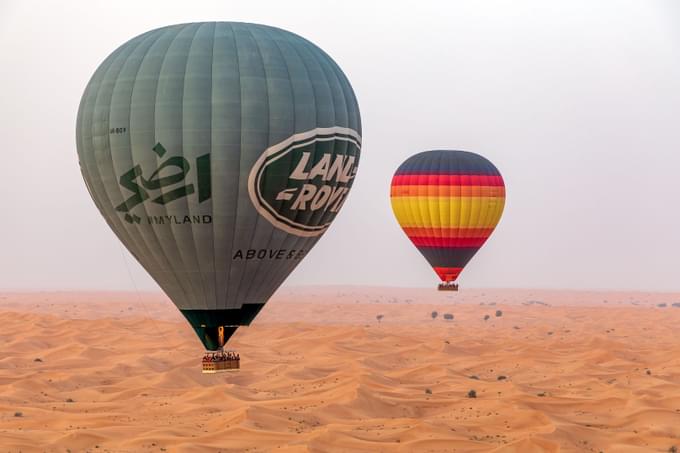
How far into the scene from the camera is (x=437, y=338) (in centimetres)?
9850

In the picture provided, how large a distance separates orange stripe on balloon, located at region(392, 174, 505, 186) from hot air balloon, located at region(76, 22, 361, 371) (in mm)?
28153

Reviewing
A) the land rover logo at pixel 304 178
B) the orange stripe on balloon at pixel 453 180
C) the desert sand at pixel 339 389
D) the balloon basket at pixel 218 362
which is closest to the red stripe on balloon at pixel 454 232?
the orange stripe on balloon at pixel 453 180

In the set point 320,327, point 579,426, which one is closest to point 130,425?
point 579,426

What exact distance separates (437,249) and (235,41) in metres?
32.7

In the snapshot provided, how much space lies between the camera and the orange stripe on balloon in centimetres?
6875

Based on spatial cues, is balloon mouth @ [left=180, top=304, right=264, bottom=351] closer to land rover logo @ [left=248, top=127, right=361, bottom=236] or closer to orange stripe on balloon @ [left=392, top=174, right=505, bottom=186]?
land rover logo @ [left=248, top=127, right=361, bottom=236]

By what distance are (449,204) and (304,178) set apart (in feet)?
98.3

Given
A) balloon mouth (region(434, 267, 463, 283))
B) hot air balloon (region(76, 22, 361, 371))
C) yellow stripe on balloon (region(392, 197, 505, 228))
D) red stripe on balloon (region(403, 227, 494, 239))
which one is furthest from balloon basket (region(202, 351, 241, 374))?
balloon mouth (region(434, 267, 463, 283))

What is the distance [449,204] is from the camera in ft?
225

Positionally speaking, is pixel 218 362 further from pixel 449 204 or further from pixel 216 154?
pixel 449 204

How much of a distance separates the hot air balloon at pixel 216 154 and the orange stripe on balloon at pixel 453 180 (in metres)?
28.2

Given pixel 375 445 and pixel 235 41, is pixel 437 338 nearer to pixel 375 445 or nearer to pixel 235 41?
pixel 375 445

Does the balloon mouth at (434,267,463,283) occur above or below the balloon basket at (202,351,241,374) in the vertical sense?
above

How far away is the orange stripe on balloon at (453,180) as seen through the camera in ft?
226
